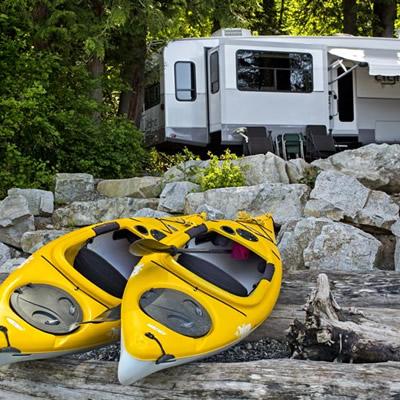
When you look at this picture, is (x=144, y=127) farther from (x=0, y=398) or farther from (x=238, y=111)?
(x=0, y=398)

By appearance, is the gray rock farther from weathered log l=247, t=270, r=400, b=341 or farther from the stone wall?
weathered log l=247, t=270, r=400, b=341

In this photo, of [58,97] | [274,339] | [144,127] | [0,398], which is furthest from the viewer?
[144,127]

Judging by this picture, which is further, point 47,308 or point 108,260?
point 108,260

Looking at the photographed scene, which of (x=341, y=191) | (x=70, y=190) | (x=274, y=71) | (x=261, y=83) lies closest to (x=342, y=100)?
(x=274, y=71)

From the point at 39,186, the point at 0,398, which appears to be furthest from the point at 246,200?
the point at 0,398

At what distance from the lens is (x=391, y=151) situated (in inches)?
342

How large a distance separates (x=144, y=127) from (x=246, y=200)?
20.6 feet

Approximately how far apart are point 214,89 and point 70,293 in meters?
9.08

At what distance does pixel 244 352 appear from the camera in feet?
11.8

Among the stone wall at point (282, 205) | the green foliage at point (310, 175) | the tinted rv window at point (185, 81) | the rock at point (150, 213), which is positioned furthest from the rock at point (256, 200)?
the tinted rv window at point (185, 81)

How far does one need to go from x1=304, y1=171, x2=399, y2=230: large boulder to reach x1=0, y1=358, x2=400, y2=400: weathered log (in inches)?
185

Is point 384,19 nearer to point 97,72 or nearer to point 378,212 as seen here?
point 97,72

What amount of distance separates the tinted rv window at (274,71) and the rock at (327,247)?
5.78 metres

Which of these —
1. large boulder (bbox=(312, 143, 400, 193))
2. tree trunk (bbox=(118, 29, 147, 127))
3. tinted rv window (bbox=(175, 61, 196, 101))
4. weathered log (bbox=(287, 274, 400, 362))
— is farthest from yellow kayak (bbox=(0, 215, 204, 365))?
tinted rv window (bbox=(175, 61, 196, 101))
